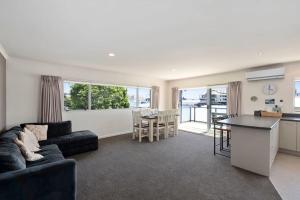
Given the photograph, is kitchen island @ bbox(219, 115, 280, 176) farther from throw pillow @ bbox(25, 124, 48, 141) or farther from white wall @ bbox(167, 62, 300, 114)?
throw pillow @ bbox(25, 124, 48, 141)

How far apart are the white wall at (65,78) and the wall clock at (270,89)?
4.20m

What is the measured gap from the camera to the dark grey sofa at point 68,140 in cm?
353

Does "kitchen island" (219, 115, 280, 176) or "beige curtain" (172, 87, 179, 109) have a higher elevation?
"beige curtain" (172, 87, 179, 109)

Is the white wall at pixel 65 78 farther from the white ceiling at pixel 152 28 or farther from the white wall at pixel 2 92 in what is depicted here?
the white ceiling at pixel 152 28

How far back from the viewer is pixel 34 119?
408 centimetres

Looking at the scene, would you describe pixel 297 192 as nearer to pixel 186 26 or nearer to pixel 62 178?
pixel 186 26

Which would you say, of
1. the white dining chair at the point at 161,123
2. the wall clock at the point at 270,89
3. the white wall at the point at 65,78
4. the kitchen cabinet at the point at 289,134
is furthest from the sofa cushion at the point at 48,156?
the wall clock at the point at 270,89

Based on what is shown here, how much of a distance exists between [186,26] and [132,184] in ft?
8.35

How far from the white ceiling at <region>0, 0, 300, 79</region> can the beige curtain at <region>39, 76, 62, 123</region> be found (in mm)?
818

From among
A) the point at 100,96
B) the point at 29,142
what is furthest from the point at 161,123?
the point at 29,142

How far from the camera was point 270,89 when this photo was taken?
4.50 metres

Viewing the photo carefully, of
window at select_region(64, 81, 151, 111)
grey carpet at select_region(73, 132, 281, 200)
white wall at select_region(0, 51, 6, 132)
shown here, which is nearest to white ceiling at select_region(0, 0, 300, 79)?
white wall at select_region(0, 51, 6, 132)

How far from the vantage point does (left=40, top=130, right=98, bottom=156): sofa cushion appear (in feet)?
11.5

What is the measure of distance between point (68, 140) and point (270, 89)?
571cm
